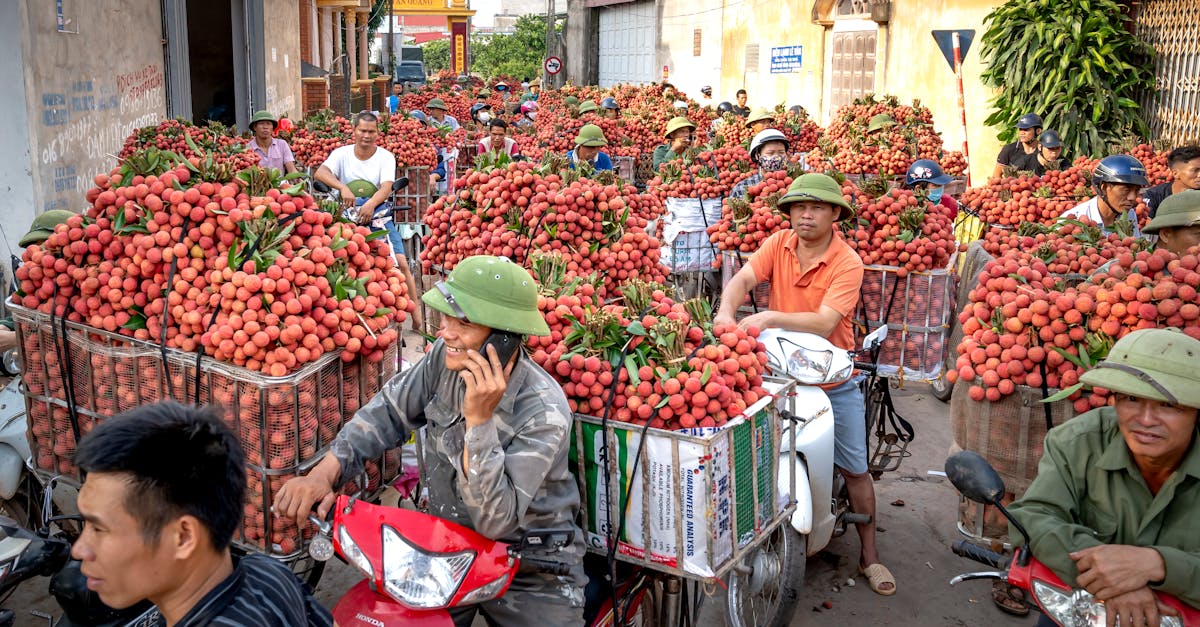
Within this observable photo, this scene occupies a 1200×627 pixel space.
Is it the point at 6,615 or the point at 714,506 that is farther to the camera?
the point at 6,615

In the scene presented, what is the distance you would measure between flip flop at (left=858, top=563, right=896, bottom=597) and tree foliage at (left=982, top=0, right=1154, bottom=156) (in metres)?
9.75

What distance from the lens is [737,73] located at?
1090 inches

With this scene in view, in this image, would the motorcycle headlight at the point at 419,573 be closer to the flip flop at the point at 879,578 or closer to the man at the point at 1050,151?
the flip flop at the point at 879,578

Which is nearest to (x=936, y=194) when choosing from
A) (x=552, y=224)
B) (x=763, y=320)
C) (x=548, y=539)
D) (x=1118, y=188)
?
(x=1118, y=188)

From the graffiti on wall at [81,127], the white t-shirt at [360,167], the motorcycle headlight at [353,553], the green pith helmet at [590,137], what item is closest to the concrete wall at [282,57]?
the graffiti on wall at [81,127]

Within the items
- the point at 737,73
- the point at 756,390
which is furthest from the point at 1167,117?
the point at 737,73

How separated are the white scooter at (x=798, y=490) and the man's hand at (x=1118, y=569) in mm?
1488

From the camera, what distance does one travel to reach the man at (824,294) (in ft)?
15.8

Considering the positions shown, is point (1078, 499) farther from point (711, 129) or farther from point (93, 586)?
point (711, 129)

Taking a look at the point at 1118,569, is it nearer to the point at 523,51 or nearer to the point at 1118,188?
the point at 1118,188

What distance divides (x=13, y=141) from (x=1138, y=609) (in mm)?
8404

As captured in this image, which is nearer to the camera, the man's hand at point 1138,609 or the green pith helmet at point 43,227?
the man's hand at point 1138,609

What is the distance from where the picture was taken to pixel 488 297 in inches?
115

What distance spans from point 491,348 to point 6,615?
207 centimetres
